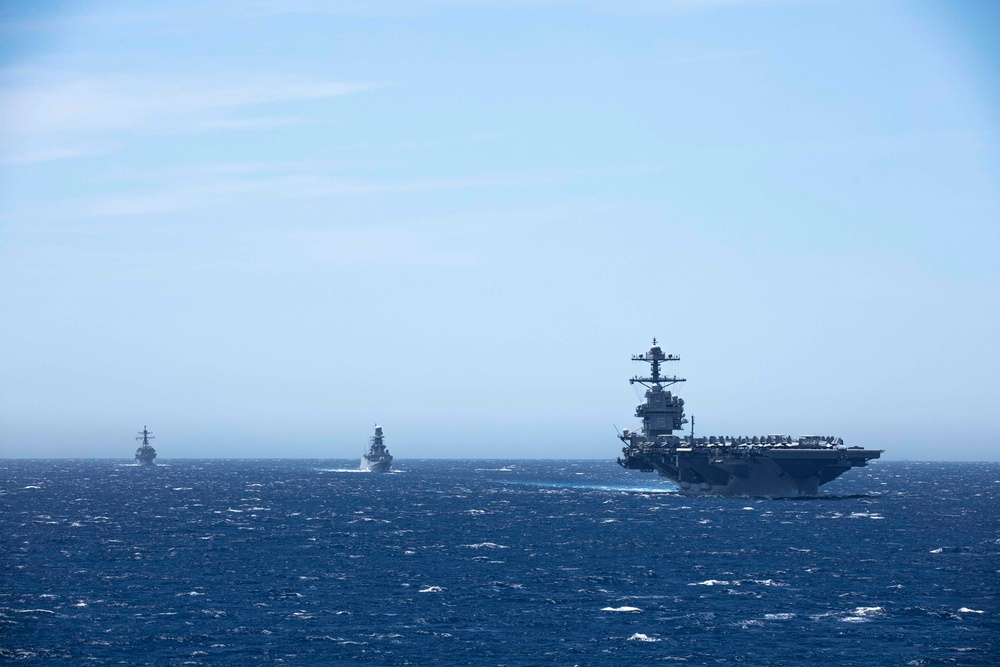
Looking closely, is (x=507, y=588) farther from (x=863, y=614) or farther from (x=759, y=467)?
(x=759, y=467)

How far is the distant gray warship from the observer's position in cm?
11200

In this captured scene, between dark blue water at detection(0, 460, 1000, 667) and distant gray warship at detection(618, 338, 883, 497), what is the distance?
383 centimetres

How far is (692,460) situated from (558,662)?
77.9 meters

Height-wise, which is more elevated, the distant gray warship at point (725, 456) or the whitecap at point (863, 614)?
the distant gray warship at point (725, 456)

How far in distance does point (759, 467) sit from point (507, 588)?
57.7 m

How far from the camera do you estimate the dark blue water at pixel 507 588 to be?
4644cm

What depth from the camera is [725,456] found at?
116 metres

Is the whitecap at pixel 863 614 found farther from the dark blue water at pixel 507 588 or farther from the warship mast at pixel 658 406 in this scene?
the warship mast at pixel 658 406

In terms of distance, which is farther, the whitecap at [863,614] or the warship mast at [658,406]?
the warship mast at [658,406]

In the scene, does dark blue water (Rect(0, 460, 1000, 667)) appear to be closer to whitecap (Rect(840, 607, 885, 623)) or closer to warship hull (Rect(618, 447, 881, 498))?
whitecap (Rect(840, 607, 885, 623))

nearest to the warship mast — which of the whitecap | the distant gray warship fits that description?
the distant gray warship

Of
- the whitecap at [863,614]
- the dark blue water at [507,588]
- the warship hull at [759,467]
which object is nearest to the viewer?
the dark blue water at [507,588]

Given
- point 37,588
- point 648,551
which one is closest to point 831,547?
point 648,551

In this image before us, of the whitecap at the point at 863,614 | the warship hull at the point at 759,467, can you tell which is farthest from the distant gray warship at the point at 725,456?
the whitecap at the point at 863,614
